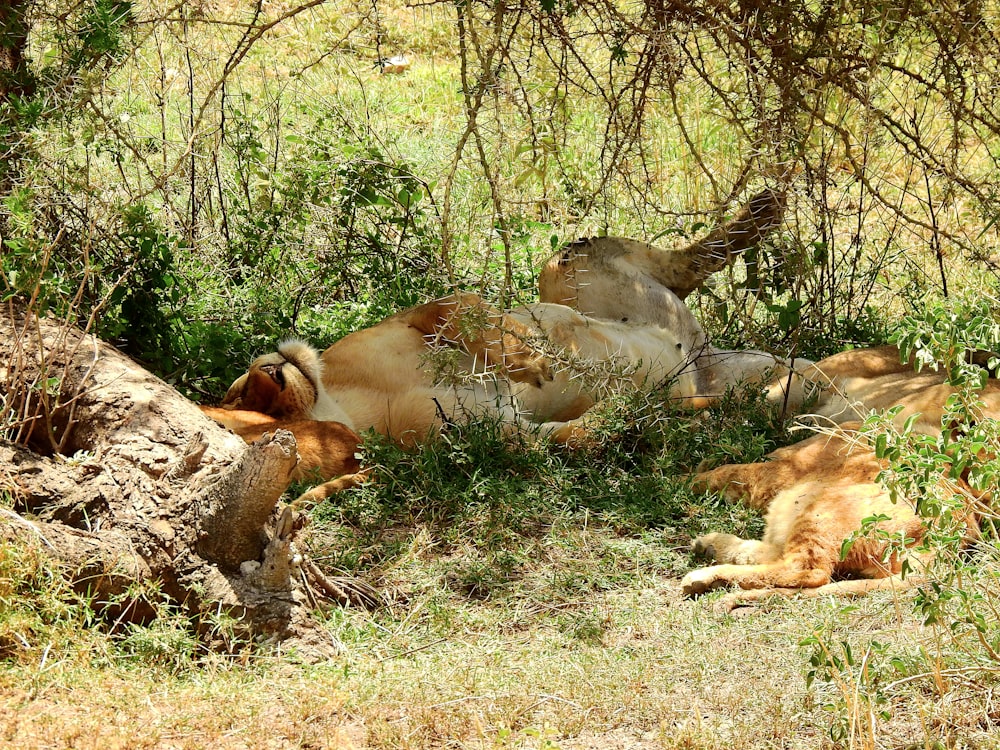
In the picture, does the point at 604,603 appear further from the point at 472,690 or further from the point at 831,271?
the point at 831,271

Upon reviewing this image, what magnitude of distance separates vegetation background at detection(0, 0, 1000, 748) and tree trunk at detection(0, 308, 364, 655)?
0.36ft

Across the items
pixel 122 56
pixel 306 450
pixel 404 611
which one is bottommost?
pixel 404 611

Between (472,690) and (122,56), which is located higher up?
(122,56)

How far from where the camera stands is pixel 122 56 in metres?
4.92

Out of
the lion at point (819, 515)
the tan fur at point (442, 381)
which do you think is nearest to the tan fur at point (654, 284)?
the tan fur at point (442, 381)

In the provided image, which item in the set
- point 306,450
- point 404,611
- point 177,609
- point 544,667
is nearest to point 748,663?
point 544,667

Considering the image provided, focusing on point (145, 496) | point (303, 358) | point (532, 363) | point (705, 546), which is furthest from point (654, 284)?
point (145, 496)

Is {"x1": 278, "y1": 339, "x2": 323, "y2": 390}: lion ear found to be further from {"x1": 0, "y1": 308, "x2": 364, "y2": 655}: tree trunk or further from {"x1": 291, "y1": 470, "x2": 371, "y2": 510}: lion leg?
{"x1": 0, "y1": 308, "x2": 364, "y2": 655}: tree trunk

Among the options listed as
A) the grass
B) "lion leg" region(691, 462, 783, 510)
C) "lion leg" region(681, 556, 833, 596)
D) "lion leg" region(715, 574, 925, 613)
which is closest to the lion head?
the grass

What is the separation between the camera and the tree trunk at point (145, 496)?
352 cm

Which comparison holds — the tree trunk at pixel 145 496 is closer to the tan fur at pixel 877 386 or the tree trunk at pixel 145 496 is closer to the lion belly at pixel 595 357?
the lion belly at pixel 595 357

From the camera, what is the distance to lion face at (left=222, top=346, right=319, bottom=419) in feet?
16.8

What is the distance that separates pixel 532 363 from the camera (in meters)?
5.26

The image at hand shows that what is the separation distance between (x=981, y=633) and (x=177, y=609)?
2.29 meters
